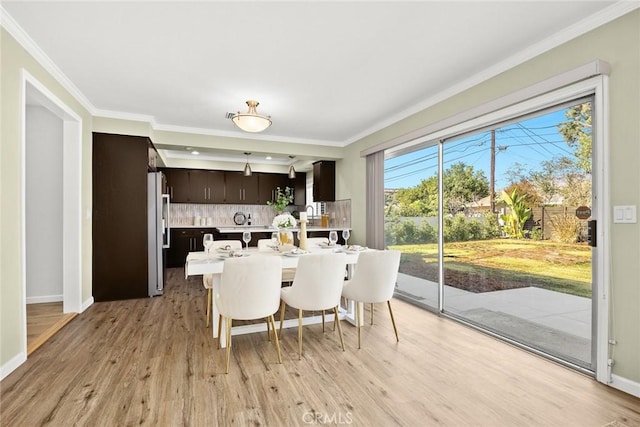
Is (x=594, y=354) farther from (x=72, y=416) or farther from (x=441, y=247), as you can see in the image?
(x=72, y=416)

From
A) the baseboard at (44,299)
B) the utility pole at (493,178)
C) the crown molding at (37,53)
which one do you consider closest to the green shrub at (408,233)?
the utility pole at (493,178)

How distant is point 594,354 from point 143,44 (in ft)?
13.4

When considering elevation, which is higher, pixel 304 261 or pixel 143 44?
pixel 143 44

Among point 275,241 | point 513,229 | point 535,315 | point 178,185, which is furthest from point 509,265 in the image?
point 178,185

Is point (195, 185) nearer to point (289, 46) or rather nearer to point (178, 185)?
point (178, 185)

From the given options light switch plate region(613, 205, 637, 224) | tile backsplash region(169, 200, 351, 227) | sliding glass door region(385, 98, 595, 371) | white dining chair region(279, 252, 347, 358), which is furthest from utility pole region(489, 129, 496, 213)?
tile backsplash region(169, 200, 351, 227)

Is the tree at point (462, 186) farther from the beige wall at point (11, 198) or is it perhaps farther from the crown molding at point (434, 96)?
the beige wall at point (11, 198)

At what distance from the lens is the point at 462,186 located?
12.0 feet

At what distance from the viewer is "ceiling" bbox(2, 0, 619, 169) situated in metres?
2.19

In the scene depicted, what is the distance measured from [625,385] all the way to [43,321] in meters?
5.01

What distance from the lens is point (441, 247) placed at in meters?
3.82

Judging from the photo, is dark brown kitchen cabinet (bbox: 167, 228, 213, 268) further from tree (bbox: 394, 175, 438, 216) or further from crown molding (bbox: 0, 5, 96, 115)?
tree (bbox: 394, 175, 438, 216)

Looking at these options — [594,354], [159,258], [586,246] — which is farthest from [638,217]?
[159,258]

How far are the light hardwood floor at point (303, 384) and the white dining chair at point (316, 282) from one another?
0.40 meters
